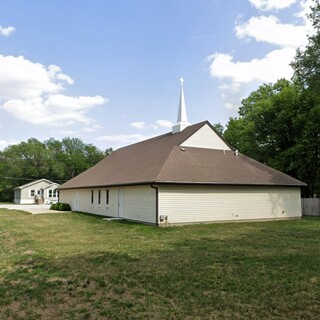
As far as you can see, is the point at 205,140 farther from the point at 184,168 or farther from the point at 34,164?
the point at 34,164

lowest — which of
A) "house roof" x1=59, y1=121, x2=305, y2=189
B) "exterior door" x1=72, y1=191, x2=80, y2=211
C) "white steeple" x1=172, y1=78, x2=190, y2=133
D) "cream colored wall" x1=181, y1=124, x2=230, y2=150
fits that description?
"exterior door" x1=72, y1=191, x2=80, y2=211

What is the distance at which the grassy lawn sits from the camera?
4.69 m

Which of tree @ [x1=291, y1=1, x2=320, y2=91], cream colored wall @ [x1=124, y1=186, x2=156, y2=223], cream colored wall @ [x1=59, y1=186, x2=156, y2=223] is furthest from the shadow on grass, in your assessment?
tree @ [x1=291, y1=1, x2=320, y2=91]

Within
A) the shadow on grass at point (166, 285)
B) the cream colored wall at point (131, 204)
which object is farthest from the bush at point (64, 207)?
the shadow on grass at point (166, 285)

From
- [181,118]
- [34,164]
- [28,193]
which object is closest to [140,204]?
[181,118]

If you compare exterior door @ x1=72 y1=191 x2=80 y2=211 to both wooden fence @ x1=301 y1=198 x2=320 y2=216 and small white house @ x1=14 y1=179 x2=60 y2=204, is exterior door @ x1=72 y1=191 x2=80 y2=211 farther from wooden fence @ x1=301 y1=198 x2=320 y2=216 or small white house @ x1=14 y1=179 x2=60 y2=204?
small white house @ x1=14 y1=179 x2=60 y2=204

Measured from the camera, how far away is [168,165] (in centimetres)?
1684

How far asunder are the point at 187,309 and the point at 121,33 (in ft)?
42.2

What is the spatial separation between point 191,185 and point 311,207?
11.0 meters

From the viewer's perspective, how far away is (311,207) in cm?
2262

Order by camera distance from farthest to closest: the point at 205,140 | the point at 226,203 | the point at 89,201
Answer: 1. the point at 89,201
2. the point at 205,140
3. the point at 226,203

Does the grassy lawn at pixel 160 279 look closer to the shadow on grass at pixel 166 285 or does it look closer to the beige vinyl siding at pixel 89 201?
the shadow on grass at pixel 166 285

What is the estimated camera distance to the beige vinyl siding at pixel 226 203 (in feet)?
52.3

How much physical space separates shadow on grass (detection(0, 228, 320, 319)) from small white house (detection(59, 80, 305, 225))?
7.12m
